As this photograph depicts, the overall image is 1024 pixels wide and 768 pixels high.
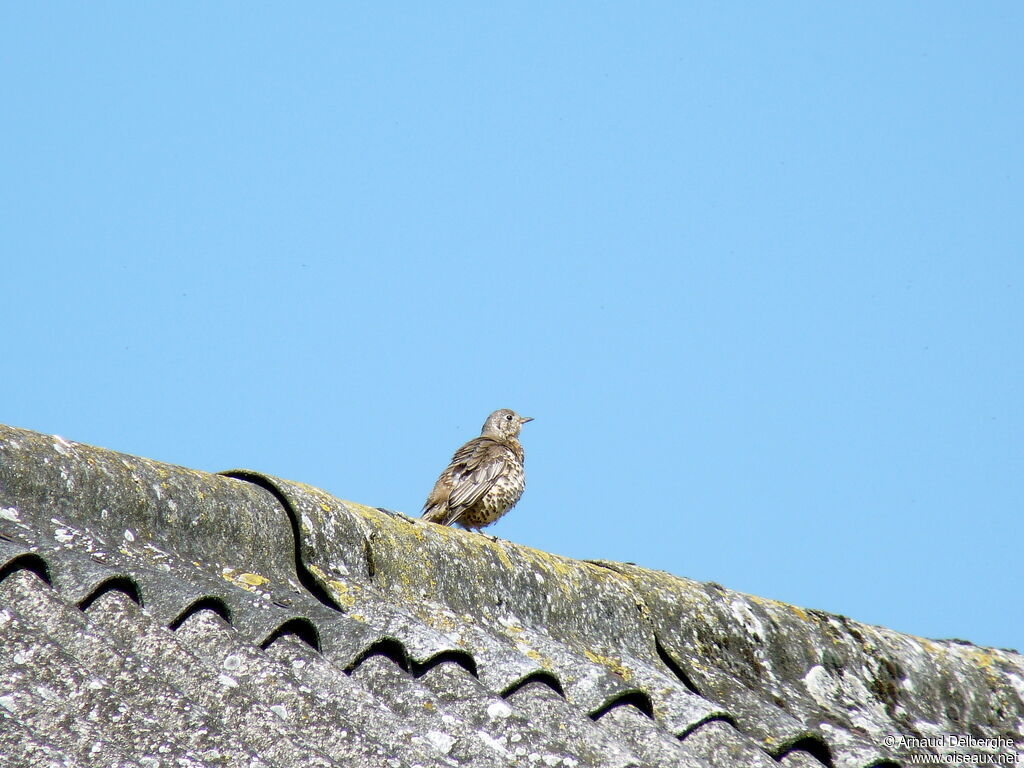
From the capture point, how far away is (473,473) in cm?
912

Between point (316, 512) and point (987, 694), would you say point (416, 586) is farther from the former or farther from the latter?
point (987, 694)

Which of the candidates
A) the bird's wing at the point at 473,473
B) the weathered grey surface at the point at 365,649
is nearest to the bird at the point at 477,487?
the bird's wing at the point at 473,473

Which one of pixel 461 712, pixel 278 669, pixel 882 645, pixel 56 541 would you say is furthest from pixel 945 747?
pixel 56 541

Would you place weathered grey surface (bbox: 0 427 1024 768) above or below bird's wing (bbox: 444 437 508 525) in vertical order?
below

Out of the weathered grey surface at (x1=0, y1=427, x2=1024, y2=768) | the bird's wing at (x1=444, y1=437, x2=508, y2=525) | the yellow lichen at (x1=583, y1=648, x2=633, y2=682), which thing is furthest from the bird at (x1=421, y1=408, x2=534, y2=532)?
the yellow lichen at (x1=583, y1=648, x2=633, y2=682)

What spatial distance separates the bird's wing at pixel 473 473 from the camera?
29.5 feet

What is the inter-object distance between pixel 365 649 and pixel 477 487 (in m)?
5.36

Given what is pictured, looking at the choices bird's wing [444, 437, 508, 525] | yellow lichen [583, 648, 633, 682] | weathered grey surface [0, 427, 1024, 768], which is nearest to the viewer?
weathered grey surface [0, 427, 1024, 768]

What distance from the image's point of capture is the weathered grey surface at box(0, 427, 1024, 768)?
2.86 metres

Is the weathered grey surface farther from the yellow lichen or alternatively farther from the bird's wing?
the bird's wing

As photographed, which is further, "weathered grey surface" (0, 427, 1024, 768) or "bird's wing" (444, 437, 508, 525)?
"bird's wing" (444, 437, 508, 525)

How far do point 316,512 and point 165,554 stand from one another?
70 centimetres

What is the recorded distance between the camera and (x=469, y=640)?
4.29m

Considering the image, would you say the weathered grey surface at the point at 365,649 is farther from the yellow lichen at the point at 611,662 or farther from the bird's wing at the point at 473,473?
the bird's wing at the point at 473,473
